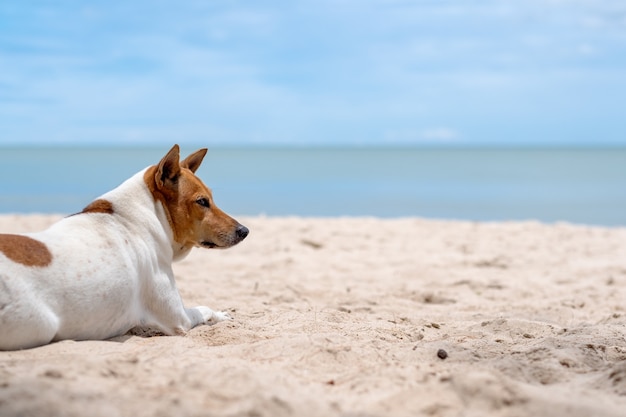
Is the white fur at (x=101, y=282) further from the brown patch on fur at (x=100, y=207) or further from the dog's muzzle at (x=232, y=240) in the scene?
the dog's muzzle at (x=232, y=240)

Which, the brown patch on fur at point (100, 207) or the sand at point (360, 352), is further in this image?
the brown patch on fur at point (100, 207)

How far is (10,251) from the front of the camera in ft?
14.2

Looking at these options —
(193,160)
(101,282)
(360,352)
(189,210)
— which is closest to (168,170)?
(189,210)

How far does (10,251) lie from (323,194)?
25.5m

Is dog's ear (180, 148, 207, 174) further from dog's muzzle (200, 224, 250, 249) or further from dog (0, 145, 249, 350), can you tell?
dog's muzzle (200, 224, 250, 249)

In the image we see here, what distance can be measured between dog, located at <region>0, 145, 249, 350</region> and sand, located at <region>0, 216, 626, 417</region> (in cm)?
16

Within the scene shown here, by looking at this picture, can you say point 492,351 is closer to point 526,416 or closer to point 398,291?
point 526,416

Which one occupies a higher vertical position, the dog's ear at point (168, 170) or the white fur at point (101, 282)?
the dog's ear at point (168, 170)

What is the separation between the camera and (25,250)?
440cm

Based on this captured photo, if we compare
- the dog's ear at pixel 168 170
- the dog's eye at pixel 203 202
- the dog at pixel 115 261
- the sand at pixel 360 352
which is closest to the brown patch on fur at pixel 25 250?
the dog at pixel 115 261

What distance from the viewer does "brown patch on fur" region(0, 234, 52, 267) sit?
4.32 meters

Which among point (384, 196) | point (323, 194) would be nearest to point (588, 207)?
point (384, 196)

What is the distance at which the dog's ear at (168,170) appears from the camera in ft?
17.0

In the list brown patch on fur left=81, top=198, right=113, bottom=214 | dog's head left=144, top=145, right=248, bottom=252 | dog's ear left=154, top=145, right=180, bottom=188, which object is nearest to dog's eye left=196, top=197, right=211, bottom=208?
dog's head left=144, top=145, right=248, bottom=252
